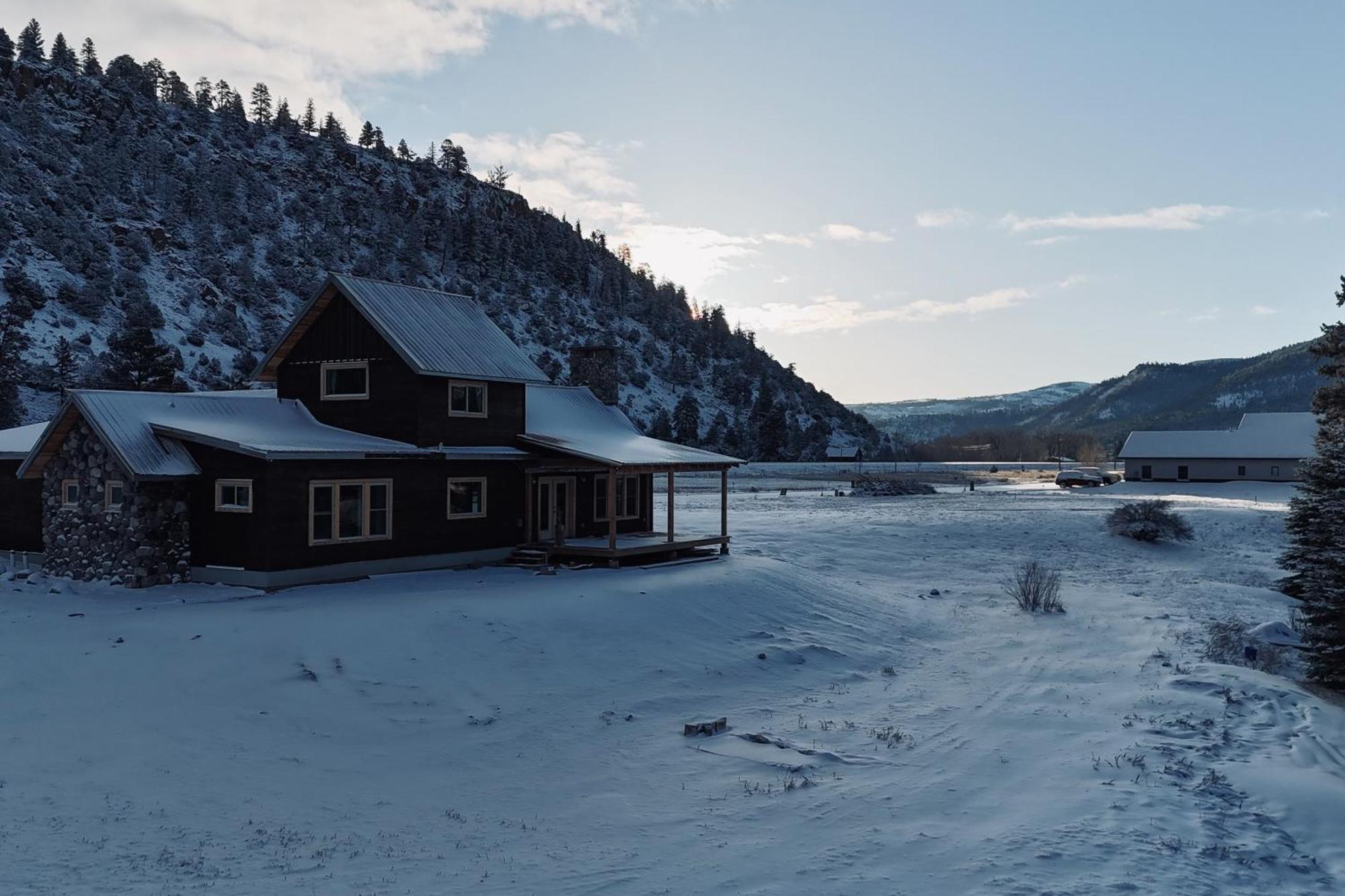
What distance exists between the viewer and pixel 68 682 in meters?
14.9

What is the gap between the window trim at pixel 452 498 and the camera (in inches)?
998

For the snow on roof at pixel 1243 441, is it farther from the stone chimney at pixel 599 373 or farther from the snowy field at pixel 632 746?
the snowy field at pixel 632 746

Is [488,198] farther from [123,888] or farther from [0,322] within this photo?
[123,888]

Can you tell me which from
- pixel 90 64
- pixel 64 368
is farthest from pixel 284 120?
pixel 64 368

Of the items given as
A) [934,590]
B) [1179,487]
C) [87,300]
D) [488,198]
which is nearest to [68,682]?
[934,590]

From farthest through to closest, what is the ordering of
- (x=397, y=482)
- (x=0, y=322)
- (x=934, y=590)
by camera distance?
(x=0, y=322) → (x=934, y=590) → (x=397, y=482)

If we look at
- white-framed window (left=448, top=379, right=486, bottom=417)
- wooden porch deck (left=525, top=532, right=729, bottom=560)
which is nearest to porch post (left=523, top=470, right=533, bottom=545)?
wooden porch deck (left=525, top=532, right=729, bottom=560)

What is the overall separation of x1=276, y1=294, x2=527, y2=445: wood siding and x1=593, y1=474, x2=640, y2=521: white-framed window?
383cm

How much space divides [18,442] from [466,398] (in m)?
13.0

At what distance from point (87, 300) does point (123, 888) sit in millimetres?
76519

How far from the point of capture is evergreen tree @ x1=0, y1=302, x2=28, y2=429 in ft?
165

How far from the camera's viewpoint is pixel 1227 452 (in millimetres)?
79812

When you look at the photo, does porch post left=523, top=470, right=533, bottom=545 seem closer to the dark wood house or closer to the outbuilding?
the dark wood house

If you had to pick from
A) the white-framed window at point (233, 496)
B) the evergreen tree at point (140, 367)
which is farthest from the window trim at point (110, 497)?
the evergreen tree at point (140, 367)
